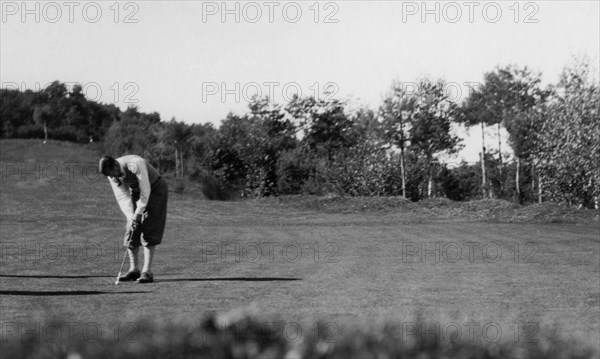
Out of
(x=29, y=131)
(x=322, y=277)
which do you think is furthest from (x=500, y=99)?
(x=322, y=277)

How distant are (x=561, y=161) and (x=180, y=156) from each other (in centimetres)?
2781

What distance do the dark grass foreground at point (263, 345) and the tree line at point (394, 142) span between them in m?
40.5

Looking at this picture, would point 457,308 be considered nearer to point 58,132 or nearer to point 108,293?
point 108,293

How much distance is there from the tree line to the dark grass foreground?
1593 inches

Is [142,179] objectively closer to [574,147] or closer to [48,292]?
[48,292]

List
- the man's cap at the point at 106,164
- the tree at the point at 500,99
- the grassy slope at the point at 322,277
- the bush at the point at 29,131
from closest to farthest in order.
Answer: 1. the grassy slope at the point at 322,277
2. the man's cap at the point at 106,164
3. the tree at the point at 500,99
4. the bush at the point at 29,131

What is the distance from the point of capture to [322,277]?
14.3 metres

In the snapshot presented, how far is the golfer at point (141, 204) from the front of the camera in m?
13.4

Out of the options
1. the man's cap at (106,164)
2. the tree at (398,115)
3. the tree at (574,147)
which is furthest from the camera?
the tree at (398,115)

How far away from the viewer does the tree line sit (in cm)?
4569
